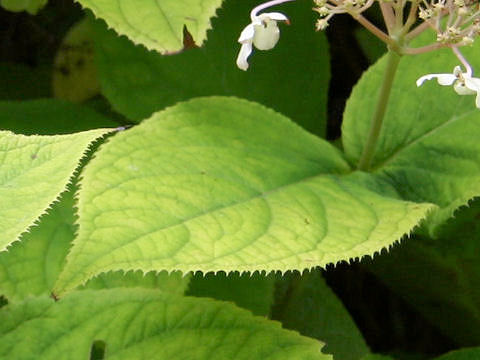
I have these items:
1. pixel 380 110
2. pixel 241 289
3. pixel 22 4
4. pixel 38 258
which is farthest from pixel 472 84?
pixel 22 4

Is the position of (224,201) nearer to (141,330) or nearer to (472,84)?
(141,330)

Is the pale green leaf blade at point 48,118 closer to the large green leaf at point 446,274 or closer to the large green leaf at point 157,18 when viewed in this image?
the large green leaf at point 157,18

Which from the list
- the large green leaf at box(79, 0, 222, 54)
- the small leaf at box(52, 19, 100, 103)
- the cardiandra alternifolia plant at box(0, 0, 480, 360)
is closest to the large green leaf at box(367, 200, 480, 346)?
the cardiandra alternifolia plant at box(0, 0, 480, 360)

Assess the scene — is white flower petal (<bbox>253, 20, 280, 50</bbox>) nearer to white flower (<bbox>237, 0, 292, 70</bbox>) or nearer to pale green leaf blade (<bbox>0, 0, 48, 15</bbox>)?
white flower (<bbox>237, 0, 292, 70</bbox>)

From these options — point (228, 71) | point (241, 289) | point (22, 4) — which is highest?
point (22, 4)

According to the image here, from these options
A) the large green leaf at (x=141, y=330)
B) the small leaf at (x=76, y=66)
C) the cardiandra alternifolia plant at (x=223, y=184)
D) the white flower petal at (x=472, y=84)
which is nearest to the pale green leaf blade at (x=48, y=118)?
the cardiandra alternifolia plant at (x=223, y=184)

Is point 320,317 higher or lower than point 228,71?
lower
